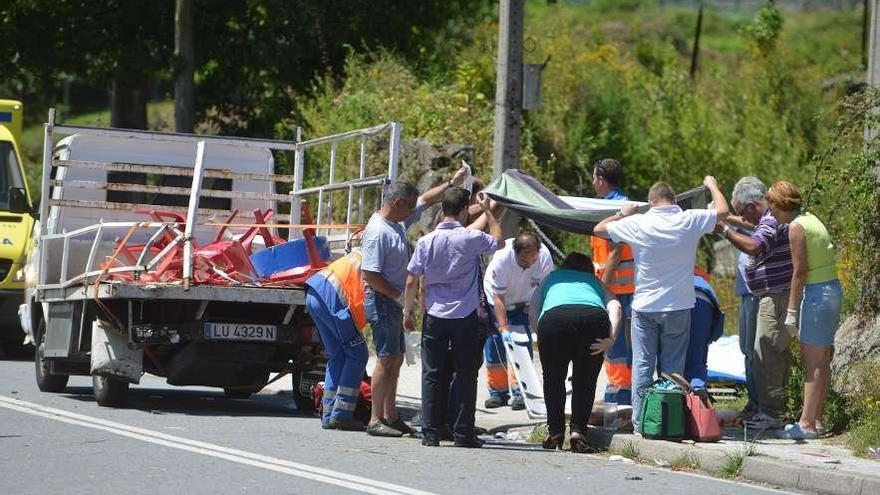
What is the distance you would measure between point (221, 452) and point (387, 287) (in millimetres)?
1916

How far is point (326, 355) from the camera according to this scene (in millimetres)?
13195

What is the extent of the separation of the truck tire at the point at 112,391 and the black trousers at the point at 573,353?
3939 millimetres

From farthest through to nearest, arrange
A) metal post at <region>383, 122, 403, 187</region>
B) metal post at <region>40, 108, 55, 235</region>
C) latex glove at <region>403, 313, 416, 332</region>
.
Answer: metal post at <region>40, 108, 55, 235</region> < metal post at <region>383, 122, 403, 187</region> < latex glove at <region>403, 313, 416, 332</region>

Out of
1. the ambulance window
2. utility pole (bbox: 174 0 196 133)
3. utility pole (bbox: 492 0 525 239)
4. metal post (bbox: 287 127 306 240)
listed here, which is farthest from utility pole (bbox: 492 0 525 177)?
utility pole (bbox: 174 0 196 133)

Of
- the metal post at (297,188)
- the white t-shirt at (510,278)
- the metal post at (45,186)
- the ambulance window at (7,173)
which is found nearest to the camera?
the white t-shirt at (510,278)

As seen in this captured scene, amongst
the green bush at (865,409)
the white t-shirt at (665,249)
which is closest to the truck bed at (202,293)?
the white t-shirt at (665,249)

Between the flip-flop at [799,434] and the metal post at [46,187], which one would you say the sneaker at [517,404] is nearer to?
the flip-flop at [799,434]

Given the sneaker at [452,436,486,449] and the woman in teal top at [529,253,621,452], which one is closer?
the woman in teal top at [529,253,621,452]

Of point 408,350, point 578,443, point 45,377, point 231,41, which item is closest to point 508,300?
point 408,350

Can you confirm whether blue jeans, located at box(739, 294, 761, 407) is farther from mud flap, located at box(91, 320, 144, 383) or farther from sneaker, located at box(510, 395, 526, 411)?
mud flap, located at box(91, 320, 144, 383)

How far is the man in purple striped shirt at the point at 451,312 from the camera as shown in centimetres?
1119

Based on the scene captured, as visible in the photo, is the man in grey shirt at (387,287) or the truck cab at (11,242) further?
the truck cab at (11,242)

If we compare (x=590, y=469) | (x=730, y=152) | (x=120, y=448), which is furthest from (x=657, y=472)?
(x=730, y=152)

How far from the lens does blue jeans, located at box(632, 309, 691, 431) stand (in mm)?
11102
